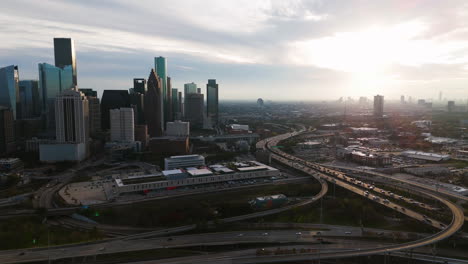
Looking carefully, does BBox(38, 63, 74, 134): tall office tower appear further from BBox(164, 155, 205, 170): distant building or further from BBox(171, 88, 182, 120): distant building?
BBox(164, 155, 205, 170): distant building

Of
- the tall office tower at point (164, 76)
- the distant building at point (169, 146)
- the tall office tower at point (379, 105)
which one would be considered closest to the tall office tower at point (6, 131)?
the distant building at point (169, 146)

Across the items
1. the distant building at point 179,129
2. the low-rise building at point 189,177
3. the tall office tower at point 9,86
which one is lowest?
the low-rise building at point 189,177

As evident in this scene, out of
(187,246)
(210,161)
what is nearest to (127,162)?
(210,161)

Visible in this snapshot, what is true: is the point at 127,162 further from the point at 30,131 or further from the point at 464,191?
the point at 464,191

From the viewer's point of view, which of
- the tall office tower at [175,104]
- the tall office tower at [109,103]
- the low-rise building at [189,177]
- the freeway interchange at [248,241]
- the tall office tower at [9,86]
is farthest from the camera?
the tall office tower at [175,104]

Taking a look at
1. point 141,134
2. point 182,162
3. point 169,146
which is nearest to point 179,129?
point 141,134

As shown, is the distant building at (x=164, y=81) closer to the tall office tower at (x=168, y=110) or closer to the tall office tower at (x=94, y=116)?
the tall office tower at (x=168, y=110)
